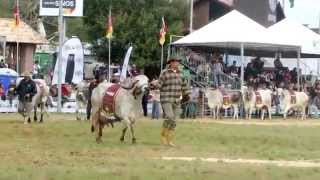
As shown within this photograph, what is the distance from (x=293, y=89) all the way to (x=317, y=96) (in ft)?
4.12

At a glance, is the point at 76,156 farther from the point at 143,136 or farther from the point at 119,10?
the point at 119,10

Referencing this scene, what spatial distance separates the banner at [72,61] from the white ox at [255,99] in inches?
315

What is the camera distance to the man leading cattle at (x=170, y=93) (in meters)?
18.5

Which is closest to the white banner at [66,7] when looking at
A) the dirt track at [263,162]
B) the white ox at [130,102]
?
the white ox at [130,102]

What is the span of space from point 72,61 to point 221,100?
786cm

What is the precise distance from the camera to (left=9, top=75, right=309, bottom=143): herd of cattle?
18.8 metres

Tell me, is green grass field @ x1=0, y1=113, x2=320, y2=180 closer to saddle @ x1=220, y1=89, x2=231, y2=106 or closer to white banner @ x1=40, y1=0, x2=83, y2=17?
saddle @ x1=220, y1=89, x2=231, y2=106

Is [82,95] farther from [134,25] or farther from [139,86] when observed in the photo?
[134,25]

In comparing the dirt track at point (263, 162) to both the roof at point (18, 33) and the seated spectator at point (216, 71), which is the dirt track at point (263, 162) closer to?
the seated spectator at point (216, 71)

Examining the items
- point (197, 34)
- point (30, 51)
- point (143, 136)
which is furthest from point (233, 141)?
point (30, 51)

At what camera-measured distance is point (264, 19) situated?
41.5 meters

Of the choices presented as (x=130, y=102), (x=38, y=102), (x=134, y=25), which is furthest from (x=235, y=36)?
(x=134, y=25)

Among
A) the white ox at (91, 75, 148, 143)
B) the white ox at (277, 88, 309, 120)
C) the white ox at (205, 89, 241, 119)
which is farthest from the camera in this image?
the white ox at (277, 88, 309, 120)

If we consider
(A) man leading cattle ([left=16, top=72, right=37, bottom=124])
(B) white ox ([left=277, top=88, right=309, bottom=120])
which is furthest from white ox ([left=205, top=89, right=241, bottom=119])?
(A) man leading cattle ([left=16, top=72, right=37, bottom=124])
